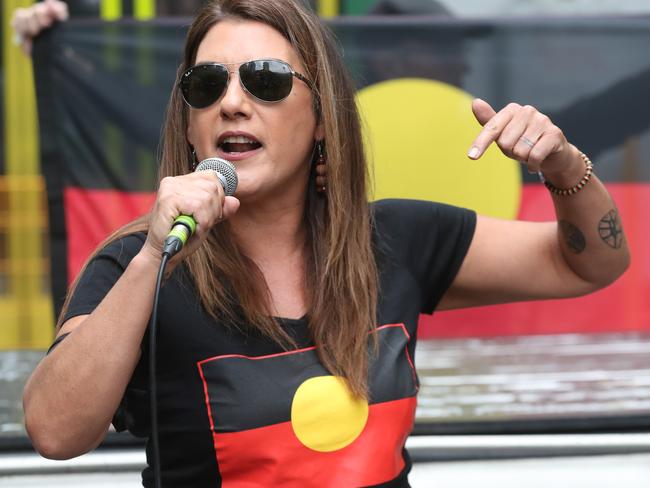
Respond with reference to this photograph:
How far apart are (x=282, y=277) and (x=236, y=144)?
0.29 metres

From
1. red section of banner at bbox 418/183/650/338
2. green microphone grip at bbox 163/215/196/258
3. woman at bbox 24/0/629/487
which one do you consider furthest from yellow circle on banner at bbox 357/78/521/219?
green microphone grip at bbox 163/215/196/258

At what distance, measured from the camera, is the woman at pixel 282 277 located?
1521 mm

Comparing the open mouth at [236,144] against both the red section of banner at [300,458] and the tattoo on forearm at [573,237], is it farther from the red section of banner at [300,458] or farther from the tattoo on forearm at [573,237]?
the tattoo on forearm at [573,237]

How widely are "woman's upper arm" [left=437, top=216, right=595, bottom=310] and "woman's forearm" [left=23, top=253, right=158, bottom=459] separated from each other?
79 cm

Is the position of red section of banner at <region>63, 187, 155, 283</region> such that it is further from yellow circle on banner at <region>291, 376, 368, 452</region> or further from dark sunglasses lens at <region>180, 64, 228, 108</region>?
yellow circle on banner at <region>291, 376, 368, 452</region>

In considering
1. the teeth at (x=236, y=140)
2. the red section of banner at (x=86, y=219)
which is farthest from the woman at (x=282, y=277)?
the red section of banner at (x=86, y=219)

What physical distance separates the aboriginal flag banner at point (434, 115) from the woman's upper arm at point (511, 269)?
0.91m

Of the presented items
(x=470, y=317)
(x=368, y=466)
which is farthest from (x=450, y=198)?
(x=368, y=466)

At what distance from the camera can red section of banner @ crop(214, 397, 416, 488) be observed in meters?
1.64

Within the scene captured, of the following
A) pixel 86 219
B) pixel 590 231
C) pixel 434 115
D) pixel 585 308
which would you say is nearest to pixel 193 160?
pixel 590 231

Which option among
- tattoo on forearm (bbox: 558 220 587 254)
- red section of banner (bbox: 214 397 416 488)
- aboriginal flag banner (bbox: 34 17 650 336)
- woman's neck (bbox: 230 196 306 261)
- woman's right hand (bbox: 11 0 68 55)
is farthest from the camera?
aboriginal flag banner (bbox: 34 17 650 336)

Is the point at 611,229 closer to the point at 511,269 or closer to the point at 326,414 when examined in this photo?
the point at 511,269

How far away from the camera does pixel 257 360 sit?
170cm

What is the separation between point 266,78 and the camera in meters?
1.77
